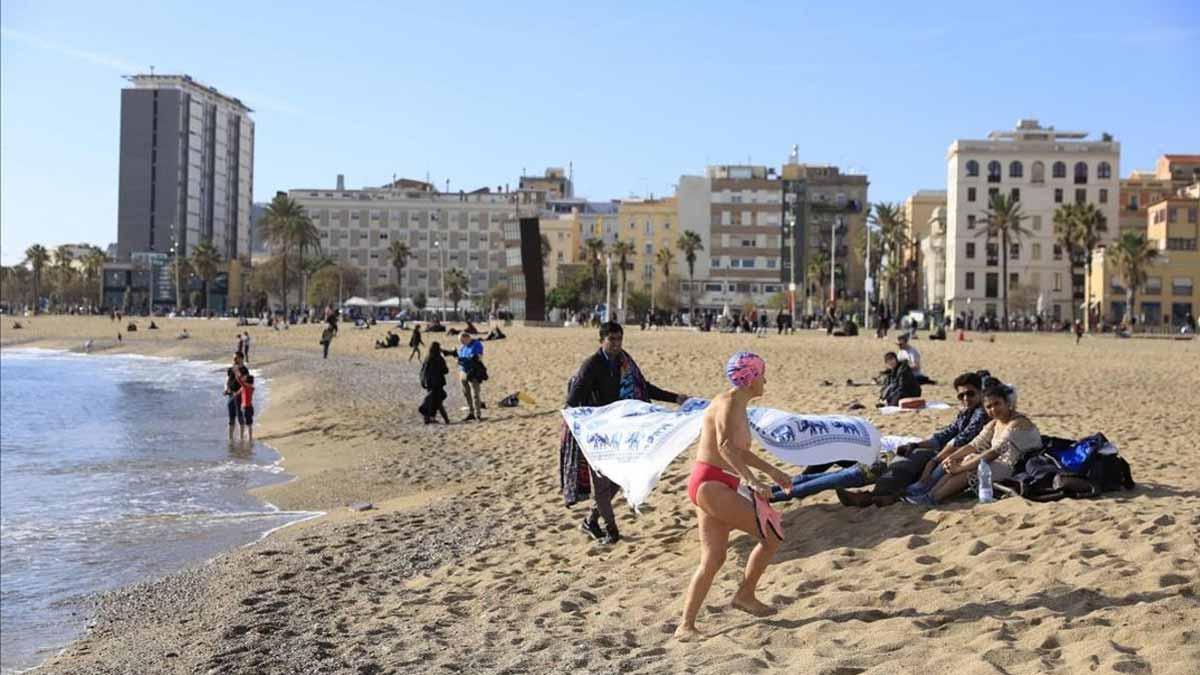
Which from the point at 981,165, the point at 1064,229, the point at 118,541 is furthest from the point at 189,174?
the point at 118,541

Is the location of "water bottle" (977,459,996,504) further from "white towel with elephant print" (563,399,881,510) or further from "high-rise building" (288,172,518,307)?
"high-rise building" (288,172,518,307)

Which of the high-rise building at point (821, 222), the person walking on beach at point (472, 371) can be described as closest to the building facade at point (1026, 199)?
the high-rise building at point (821, 222)

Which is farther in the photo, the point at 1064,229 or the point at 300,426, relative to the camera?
the point at 1064,229

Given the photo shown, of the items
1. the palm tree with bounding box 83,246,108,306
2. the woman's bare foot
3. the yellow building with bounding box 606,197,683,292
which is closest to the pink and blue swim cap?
the woman's bare foot

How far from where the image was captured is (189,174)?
136 meters

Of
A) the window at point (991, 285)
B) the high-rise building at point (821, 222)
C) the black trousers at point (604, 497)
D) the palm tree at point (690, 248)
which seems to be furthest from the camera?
the high-rise building at point (821, 222)

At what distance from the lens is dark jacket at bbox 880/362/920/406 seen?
52.9 ft

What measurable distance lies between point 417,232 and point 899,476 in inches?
4853

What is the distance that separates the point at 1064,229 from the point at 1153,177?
126ft

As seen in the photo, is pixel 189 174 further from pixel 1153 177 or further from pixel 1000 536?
pixel 1000 536

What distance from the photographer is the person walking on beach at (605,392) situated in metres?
8.95

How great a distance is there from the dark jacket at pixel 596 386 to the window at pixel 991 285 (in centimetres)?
8754

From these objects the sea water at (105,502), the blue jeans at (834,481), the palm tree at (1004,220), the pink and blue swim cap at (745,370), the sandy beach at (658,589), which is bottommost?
the sea water at (105,502)

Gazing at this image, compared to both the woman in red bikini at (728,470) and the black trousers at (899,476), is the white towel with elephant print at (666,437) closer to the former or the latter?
the black trousers at (899,476)
